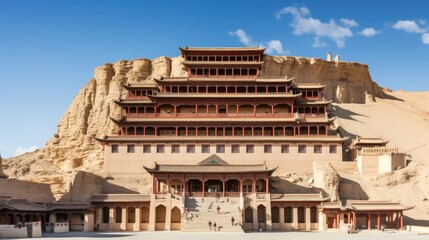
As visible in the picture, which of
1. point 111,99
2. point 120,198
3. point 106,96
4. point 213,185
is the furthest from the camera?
point 106,96

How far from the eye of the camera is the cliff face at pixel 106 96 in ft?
292

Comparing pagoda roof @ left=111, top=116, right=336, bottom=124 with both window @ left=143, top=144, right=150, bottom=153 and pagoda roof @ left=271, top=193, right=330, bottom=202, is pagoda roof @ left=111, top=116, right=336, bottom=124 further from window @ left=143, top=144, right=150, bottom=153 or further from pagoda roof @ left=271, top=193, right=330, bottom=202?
pagoda roof @ left=271, top=193, right=330, bottom=202

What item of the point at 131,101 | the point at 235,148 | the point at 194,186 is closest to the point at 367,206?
the point at 235,148

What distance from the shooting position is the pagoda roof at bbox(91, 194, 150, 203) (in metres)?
57.1

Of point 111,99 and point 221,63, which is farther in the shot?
point 111,99

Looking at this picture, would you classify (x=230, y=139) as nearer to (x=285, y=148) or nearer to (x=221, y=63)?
(x=285, y=148)

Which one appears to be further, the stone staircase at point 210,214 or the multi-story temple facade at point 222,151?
the multi-story temple facade at point 222,151

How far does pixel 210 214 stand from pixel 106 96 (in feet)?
157

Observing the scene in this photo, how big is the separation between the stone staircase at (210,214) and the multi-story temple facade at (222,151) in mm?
104

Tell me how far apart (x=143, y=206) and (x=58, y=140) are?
138ft

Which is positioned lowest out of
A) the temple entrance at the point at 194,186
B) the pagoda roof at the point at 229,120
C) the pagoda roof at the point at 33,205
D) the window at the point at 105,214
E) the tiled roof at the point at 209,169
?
the window at the point at 105,214

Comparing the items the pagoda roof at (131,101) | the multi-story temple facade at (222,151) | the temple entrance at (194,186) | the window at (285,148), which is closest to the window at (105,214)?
the multi-story temple facade at (222,151)

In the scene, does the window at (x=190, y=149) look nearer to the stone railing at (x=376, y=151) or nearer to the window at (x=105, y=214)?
the window at (x=105, y=214)

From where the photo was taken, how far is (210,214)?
53094 millimetres
